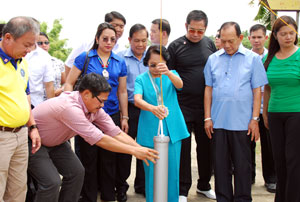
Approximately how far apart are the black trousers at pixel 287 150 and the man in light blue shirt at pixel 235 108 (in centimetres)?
21

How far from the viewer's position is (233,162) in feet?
13.4

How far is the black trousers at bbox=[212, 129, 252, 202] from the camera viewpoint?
4.02 metres

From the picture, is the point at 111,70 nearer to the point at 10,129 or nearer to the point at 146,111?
the point at 146,111

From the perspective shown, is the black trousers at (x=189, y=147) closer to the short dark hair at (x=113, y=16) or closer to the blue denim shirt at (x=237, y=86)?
the blue denim shirt at (x=237, y=86)

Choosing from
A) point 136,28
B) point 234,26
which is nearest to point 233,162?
point 234,26

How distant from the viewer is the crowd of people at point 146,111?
3.26 metres

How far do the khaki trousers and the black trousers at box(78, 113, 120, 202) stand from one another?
105 centimetres

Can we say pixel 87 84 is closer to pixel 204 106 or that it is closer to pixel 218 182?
pixel 204 106

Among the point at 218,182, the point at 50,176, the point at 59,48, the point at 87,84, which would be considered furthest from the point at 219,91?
the point at 59,48

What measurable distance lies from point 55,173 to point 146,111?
44.4 inches

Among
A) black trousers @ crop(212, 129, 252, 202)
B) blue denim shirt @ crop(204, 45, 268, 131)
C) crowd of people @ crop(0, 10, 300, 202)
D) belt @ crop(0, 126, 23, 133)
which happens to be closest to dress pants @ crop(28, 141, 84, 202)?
crowd of people @ crop(0, 10, 300, 202)

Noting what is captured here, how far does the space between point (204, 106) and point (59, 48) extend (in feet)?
139

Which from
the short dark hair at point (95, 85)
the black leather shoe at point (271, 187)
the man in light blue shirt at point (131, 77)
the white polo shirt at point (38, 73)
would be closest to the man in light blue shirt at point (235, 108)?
the man in light blue shirt at point (131, 77)

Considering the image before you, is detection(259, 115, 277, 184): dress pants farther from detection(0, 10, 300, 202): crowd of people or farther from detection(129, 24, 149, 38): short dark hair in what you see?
detection(129, 24, 149, 38): short dark hair
